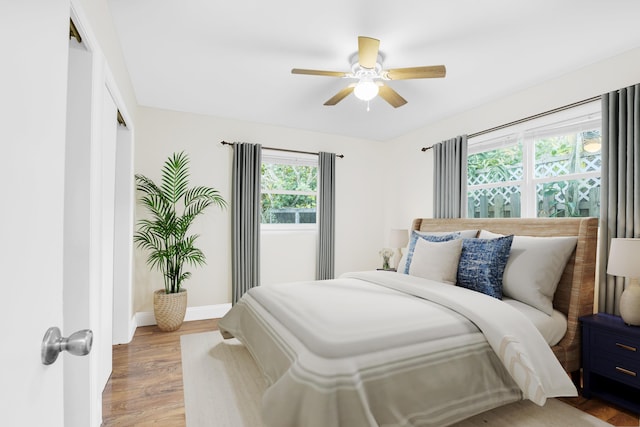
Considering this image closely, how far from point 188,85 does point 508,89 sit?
306 cm

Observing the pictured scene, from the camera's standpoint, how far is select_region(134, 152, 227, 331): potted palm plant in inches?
135

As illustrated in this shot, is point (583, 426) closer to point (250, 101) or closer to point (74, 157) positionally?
point (74, 157)

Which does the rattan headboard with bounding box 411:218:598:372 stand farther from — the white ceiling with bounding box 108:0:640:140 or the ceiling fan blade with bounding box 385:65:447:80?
the ceiling fan blade with bounding box 385:65:447:80

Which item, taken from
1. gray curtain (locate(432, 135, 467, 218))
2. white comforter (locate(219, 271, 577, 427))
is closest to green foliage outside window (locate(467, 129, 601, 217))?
gray curtain (locate(432, 135, 467, 218))

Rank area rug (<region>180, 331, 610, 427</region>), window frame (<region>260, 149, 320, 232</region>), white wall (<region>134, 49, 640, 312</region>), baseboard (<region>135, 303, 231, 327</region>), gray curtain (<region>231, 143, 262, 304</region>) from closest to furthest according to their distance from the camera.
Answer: area rug (<region>180, 331, 610, 427</region>) → white wall (<region>134, 49, 640, 312</region>) → baseboard (<region>135, 303, 231, 327</region>) → gray curtain (<region>231, 143, 262, 304</region>) → window frame (<region>260, 149, 320, 232</region>)

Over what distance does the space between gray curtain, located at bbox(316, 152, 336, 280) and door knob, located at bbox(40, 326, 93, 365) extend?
3.95 metres

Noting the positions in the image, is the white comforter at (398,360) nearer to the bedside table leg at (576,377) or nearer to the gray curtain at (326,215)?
the bedside table leg at (576,377)

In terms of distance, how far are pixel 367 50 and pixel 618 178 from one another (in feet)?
6.78

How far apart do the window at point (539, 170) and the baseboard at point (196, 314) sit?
3183mm

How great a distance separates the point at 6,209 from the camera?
19.7 inches

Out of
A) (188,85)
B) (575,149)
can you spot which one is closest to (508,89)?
(575,149)

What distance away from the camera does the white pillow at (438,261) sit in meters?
2.84

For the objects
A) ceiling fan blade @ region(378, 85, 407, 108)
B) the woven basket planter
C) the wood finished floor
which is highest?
ceiling fan blade @ region(378, 85, 407, 108)

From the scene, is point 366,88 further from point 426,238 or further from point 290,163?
point 290,163
